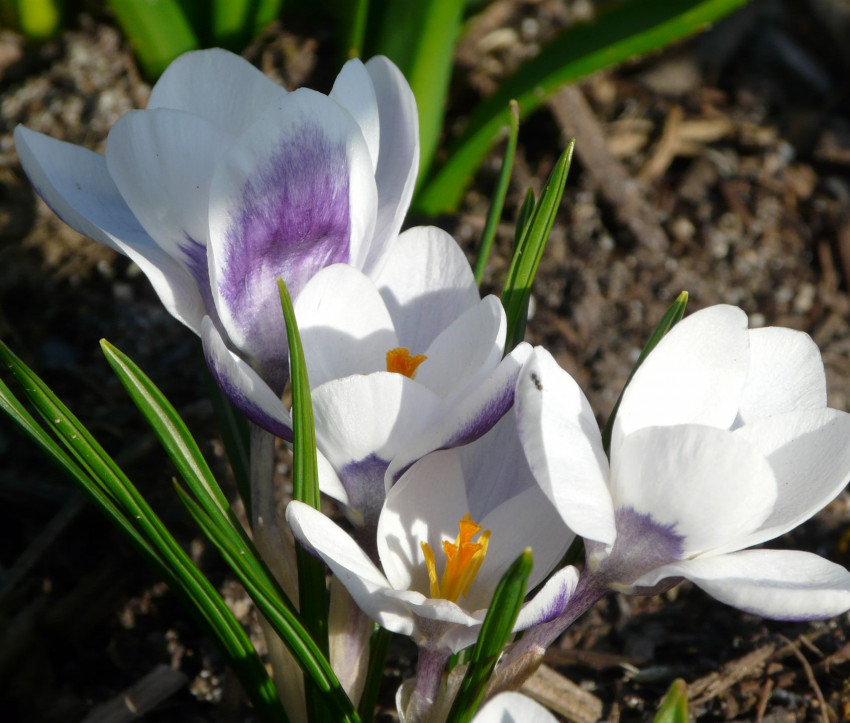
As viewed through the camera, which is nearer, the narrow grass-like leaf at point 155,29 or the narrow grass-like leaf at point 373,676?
the narrow grass-like leaf at point 373,676

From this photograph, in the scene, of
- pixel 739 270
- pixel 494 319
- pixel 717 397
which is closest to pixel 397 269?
pixel 494 319

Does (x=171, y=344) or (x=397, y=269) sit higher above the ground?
(x=397, y=269)

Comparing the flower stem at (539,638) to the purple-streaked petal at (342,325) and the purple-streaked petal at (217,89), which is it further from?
the purple-streaked petal at (217,89)

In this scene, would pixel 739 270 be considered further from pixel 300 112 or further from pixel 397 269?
pixel 300 112

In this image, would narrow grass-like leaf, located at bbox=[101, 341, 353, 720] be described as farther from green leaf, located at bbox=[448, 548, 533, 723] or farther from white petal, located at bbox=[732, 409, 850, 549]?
white petal, located at bbox=[732, 409, 850, 549]

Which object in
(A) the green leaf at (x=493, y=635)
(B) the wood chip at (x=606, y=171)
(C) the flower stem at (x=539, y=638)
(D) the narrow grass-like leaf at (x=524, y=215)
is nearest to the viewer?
(A) the green leaf at (x=493, y=635)

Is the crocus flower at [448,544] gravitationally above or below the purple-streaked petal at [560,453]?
below

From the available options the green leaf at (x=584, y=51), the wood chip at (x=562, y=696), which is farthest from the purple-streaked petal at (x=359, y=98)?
the green leaf at (x=584, y=51)
